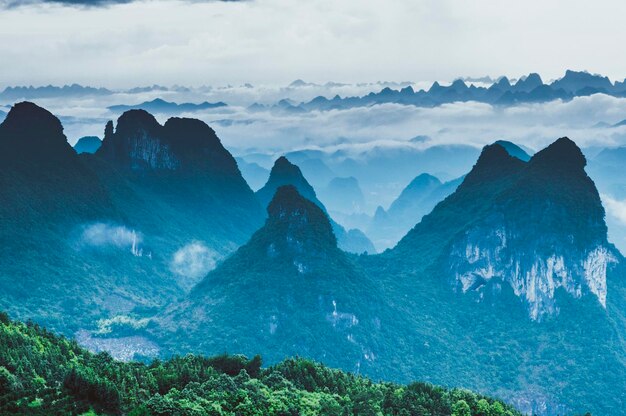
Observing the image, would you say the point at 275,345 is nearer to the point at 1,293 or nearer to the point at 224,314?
the point at 224,314

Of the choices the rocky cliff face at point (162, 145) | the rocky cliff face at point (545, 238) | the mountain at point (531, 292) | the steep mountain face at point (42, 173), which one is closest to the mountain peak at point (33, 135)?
the steep mountain face at point (42, 173)

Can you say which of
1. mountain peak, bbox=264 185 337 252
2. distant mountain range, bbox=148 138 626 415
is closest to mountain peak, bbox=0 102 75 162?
distant mountain range, bbox=148 138 626 415

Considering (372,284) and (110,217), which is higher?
(110,217)

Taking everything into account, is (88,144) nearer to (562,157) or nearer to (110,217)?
(110,217)

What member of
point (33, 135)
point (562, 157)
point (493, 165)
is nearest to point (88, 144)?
point (33, 135)

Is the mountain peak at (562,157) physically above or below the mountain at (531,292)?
above

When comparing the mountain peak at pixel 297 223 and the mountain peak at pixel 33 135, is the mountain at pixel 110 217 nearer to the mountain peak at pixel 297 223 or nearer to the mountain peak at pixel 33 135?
the mountain peak at pixel 33 135

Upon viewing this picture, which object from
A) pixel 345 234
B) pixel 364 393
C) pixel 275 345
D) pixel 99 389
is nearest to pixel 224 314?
pixel 275 345
